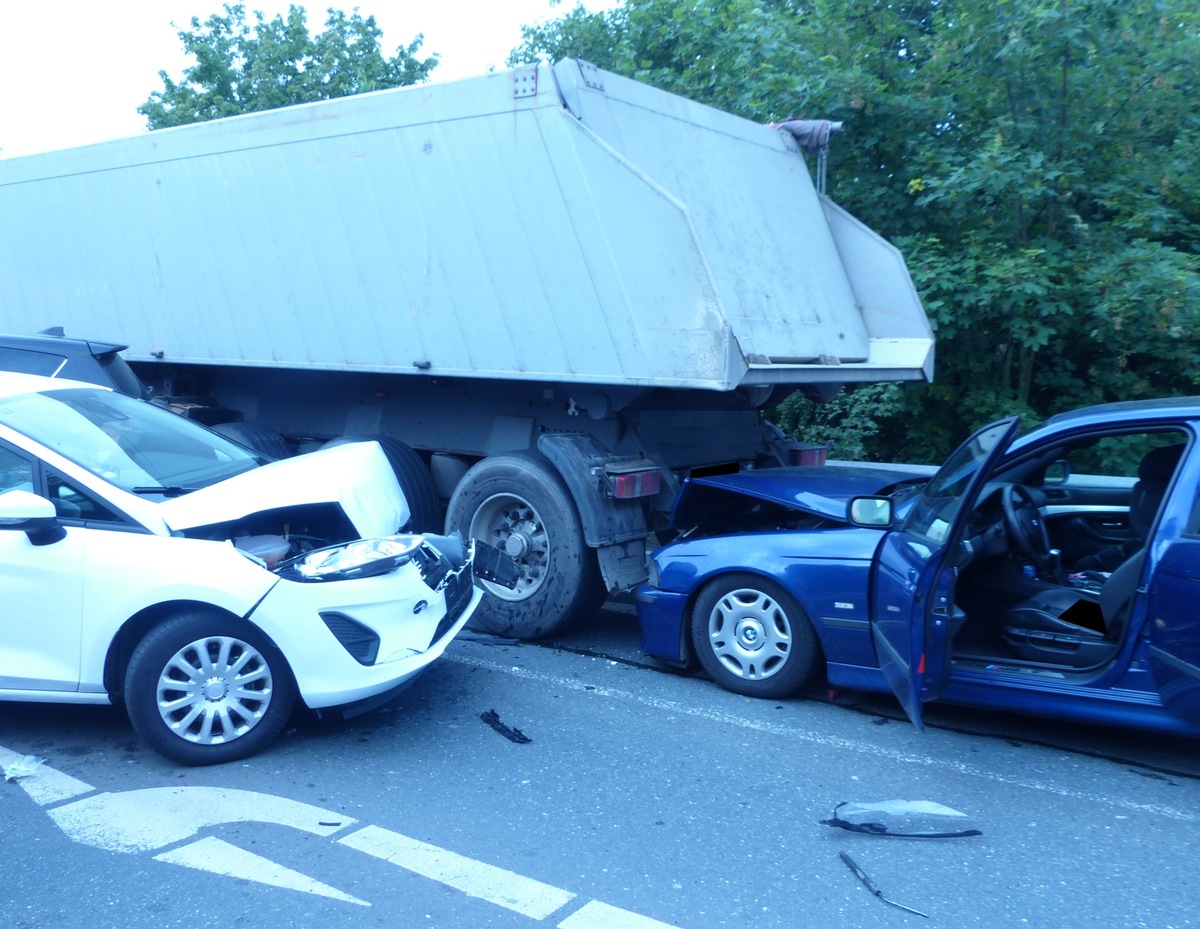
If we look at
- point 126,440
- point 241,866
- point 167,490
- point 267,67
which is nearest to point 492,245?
point 126,440

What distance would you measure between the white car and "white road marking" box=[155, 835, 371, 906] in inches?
29.7

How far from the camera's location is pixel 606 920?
340 centimetres

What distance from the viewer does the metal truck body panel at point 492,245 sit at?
20.0 ft

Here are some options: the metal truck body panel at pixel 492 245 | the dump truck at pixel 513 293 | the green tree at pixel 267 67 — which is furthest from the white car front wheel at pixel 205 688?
the green tree at pixel 267 67

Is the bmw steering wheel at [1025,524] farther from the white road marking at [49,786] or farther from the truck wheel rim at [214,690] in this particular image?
the white road marking at [49,786]

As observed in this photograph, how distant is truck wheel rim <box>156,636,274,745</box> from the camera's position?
454 centimetres

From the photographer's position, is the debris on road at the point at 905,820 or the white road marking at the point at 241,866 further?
the debris on road at the point at 905,820

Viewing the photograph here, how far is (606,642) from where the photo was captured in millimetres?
6852

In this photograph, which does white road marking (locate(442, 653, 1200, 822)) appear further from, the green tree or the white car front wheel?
the green tree

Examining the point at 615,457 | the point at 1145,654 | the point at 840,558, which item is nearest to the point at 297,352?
the point at 615,457

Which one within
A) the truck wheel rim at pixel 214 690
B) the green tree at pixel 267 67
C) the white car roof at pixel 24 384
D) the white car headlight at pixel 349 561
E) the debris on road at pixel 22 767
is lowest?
the debris on road at pixel 22 767

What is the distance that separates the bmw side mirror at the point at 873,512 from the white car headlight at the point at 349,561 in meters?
2.07

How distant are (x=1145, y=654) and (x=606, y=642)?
132 inches

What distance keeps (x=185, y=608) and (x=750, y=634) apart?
2.71 metres
